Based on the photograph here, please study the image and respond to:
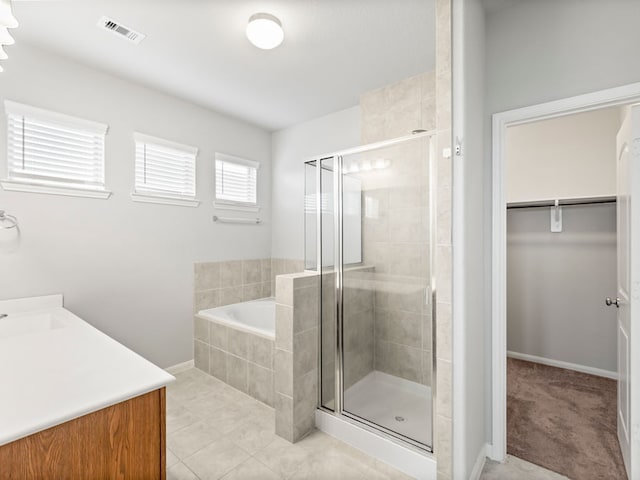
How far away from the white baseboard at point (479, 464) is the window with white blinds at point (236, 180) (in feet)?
10.2

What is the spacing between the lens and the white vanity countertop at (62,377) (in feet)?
2.81

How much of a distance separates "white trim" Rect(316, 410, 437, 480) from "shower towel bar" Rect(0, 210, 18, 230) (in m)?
2.47

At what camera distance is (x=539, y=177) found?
325 centimetres

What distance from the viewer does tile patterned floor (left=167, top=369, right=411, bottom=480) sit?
5.75ft

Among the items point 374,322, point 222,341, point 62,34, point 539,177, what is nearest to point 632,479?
point 374,322

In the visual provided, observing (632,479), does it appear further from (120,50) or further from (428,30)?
(120,50)

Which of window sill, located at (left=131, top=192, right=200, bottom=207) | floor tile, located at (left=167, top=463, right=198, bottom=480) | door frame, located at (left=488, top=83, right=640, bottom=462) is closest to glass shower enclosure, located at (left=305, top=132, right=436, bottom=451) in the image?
door frame, located at (left=488, top=83, right=640, bottom=462)

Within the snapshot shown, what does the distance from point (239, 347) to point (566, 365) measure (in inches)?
127

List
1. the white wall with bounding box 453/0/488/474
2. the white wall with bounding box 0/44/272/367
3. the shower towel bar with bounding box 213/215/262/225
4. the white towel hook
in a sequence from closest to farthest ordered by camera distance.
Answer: the white wall with bounding box 453/0/488/474 < the white wall with bounding box 0/44/272/367 < the white towel hook < the shower towel bar with bounding box 213/215/262/225

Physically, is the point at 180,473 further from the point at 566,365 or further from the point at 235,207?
the point at 566,365

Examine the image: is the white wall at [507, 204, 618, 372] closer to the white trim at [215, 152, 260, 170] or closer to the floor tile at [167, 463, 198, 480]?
the white trim at [215, 152, 260, 170]

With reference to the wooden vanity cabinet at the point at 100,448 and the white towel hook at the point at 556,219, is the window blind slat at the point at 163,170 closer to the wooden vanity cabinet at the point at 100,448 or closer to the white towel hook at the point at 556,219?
the wooden vanity cabinet at the point at 100,448

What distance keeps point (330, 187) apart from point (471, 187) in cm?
95

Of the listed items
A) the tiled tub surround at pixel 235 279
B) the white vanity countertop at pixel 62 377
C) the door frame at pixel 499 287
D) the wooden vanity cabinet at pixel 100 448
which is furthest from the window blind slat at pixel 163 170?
the door frame at pixel 499 287
